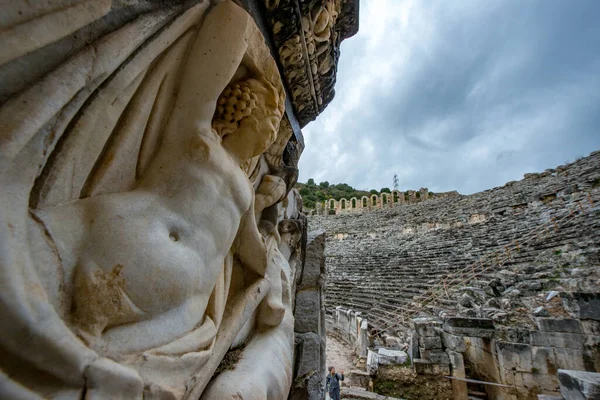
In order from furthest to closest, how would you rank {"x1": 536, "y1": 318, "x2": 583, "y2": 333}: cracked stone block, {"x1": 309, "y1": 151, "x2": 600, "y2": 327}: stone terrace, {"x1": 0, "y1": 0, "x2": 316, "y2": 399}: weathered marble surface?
{"x1": 309, "y1": 151, "x2": 600, "y2": 327}: stone terrace, {"x1": 536, "y1": 318, "x2": 583, "y2": 333}: cracked stone block, {"x1": 0, "y1": 0, "x2": 316, "y2": 399}: weathered marble surface

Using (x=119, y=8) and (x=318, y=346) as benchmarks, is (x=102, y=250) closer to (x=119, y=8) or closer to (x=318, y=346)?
(x=119, y=8)

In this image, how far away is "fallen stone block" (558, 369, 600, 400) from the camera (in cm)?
284

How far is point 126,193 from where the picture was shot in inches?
39.9

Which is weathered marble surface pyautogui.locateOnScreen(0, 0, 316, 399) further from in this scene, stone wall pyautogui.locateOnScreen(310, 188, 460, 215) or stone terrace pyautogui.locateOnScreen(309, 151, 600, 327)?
stone wall pyautogui.locateOnScreen(310, 188, 460, 215)

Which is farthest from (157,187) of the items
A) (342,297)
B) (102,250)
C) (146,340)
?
(342,297)

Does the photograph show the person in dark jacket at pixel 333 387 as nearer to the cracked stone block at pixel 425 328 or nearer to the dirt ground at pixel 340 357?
the dirt ground at pixel 340 357

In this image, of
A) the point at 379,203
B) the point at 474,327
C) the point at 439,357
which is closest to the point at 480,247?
the point at 474,327

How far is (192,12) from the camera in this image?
1.20m

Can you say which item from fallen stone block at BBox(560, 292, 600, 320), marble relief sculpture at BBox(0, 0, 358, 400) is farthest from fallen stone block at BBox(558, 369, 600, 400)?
marble relief sculpture at BBox(0, 0, 358, 400)

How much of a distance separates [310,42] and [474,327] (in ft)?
18.6

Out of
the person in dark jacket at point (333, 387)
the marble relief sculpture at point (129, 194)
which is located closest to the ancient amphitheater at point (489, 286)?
the person in dark jacket at point (333, 387)

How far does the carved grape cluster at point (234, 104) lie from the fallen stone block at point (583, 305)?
20.7 ft

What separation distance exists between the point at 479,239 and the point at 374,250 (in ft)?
19.4

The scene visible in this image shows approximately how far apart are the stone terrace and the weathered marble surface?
26.5 ft
